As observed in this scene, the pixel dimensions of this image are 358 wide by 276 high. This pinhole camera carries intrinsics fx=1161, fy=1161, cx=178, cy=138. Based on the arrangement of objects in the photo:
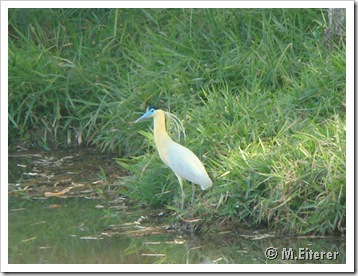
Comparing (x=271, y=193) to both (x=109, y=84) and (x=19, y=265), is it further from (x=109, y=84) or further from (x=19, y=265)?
(x=109, y=84)

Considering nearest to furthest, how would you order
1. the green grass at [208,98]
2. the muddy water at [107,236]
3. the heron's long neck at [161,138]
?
the muddy water at [107,236] → the green grass at [208,98] → the heron's long neck at [161,138]

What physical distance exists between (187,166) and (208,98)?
131 centimetres

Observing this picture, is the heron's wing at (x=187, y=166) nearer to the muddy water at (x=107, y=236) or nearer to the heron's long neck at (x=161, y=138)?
the heron's long neck at (x=161, y=138)

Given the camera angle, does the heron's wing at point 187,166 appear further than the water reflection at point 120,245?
Yes

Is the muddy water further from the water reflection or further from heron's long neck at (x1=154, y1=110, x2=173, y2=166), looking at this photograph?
heron's long neck at (x1=154, y1=110, x2=173, y2=166)

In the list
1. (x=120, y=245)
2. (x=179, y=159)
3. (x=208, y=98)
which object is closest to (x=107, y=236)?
(x=120, y=245)

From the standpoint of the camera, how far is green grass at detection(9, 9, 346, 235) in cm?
774

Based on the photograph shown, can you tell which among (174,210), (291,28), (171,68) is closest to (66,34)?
(171,68)

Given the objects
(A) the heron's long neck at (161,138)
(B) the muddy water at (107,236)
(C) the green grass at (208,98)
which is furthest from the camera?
(A) the heron's long neck at (161,138)

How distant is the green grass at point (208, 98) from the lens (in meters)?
7.74

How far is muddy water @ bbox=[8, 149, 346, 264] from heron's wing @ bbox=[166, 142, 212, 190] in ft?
1.18

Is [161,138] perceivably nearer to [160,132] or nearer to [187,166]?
[160,132]

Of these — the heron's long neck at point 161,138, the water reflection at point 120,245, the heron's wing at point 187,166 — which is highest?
the heron's long neck at point 161,138

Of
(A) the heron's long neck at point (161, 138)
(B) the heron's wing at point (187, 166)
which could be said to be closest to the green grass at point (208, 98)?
(B) the heron's wing at point (187, 166)
